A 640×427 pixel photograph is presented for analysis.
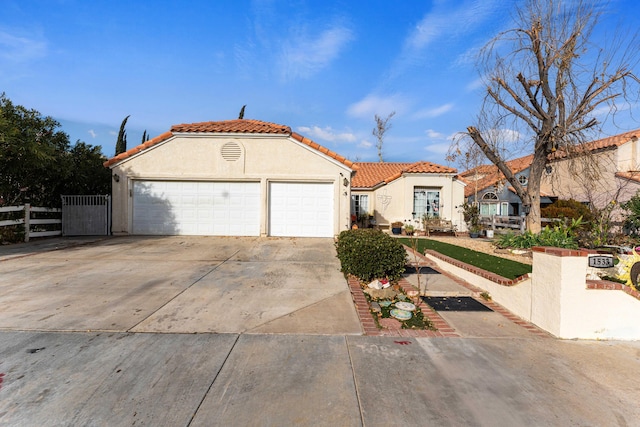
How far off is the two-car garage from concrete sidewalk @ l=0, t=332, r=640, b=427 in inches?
345

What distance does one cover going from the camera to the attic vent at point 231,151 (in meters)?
12.1

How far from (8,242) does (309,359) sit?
41.6 feet

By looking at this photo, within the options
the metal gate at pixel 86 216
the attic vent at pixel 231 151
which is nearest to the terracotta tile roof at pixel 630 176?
the attic vent at pixel 231 151

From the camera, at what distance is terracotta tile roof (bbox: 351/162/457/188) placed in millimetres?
15836

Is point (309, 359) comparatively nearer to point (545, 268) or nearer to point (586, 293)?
point (545, 268)

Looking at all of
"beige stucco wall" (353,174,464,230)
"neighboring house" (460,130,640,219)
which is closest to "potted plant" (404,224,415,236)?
"beige stucco wall" (353,174,464,230)

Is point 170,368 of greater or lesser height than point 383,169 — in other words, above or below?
A: below

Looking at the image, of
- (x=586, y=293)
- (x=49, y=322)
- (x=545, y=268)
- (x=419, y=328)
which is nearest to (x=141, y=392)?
(x=49, y=322)

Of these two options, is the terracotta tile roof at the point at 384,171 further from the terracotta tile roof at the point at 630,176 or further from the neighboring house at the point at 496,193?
the terracotta tile roof at the point at 630,176

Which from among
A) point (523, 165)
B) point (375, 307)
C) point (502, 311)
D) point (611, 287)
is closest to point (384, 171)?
point (523, 165)

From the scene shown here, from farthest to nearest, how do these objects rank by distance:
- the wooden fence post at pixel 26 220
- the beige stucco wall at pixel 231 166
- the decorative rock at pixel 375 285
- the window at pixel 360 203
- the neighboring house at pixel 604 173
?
the window at pixel 360 203
the beige stucco wall at pixel 231 166
the neighboring house at pixel 604 173
the wooden fence post at pixel 26 220
the decorative rock at pixel 375 285

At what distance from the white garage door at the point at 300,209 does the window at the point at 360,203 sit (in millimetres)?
6030

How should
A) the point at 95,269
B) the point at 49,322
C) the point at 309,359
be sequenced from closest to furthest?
the point at 309,359 → the point at 49,322 → the point at 95,269

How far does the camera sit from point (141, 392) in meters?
2.45
